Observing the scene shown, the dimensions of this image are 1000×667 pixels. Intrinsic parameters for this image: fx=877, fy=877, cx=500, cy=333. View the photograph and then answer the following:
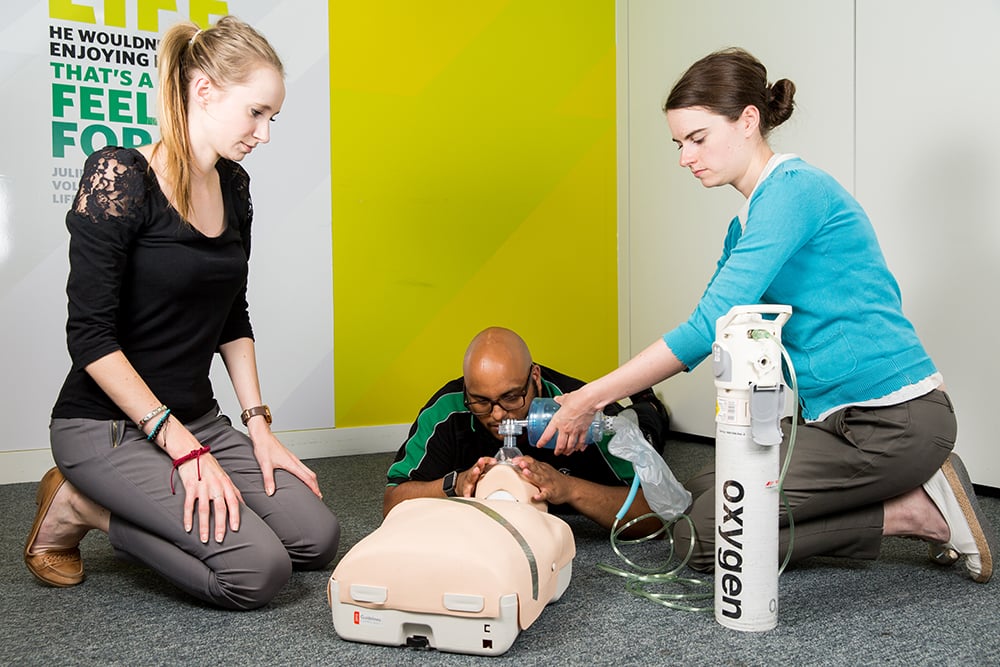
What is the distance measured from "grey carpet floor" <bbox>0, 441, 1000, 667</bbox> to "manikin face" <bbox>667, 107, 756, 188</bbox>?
2.77 feet

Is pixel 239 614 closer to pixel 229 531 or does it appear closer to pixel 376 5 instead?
pixel 229 531

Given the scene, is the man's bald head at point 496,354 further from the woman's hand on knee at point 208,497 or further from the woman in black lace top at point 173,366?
the woman's hand on knee at point 208,497

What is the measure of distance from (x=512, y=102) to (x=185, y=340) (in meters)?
2.63

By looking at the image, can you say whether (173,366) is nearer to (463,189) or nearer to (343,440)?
(343,440)

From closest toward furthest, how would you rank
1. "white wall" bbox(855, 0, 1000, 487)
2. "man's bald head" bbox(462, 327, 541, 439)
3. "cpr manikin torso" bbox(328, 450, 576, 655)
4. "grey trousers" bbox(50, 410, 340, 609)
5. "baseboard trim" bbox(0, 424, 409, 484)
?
"cpr manikin torso" bbox(328, 450, 576, 655) → "grey trousers" bbox(50, 410, 340, 609) → "man's bald head" bbox(462, 327, 541, 439) → "white wall" bbox(855, 0, 1000, 487) → "baseboard trim" bbox(0, 424, 409, 484)

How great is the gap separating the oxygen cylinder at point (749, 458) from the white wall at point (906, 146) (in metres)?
1.56

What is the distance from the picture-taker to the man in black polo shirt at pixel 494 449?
1931 millimetres

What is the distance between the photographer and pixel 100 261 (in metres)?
1.63

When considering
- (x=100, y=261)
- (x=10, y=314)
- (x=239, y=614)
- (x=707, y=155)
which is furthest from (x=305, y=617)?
(x=10, y=314)

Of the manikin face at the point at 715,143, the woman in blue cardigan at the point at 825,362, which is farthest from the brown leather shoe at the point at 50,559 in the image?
the manikin face at the point at 715,143

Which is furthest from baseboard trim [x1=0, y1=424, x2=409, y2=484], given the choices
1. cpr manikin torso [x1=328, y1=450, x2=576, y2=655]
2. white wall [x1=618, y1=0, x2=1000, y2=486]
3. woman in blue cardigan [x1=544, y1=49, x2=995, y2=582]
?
cpr manikin torso [x1=328, y1=450, x2=576, y2=655]

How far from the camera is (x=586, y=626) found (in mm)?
1521

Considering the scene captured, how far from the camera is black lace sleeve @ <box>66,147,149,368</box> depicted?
64.3 inches

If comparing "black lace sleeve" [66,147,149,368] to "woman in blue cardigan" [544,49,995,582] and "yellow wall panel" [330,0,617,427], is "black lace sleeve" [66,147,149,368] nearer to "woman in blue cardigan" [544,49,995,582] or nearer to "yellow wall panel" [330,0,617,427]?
"woman in blue cardigan" [544,49,995,582]
